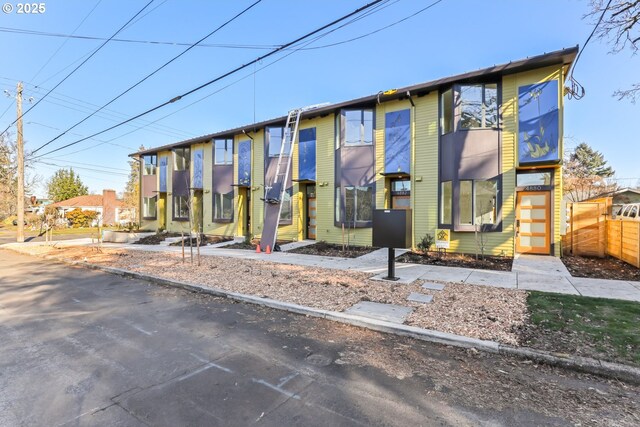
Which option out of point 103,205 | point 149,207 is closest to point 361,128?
point 149,207

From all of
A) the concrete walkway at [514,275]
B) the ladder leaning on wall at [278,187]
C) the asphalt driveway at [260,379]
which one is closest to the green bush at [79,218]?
the ladder leaning on wall at [278,187]

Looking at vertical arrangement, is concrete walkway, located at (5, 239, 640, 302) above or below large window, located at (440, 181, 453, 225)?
below

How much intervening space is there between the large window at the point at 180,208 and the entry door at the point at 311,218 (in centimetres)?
1009

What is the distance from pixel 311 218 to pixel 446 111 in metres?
8.10

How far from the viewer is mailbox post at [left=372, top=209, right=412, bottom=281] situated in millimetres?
7207

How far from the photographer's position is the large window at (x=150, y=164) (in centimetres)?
2469

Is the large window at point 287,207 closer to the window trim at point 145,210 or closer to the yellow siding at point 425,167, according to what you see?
the yellow siding at point 425,167

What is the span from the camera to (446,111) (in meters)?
12.0

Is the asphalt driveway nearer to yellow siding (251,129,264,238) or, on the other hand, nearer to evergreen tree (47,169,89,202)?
yellow siding (251,129,264,238)

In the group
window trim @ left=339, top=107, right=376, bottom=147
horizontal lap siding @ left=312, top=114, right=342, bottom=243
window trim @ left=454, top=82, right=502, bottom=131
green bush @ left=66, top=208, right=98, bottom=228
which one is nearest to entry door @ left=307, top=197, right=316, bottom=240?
horizontal lap siding @ left=312, top=114, right=342, bottom=243

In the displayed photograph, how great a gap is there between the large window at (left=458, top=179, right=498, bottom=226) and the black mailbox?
204 inches

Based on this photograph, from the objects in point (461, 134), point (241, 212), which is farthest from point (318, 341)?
point (241, 212)

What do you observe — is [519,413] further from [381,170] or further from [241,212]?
[241,212]

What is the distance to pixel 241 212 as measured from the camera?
19.3m
